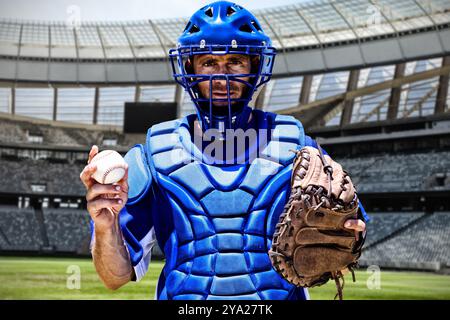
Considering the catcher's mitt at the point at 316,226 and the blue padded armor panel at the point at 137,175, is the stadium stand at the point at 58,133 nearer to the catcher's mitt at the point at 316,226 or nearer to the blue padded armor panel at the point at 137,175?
the blue padded armor panel at the point at 137,175

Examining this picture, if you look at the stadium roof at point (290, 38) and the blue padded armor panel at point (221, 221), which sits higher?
the blue padded armor panel at point (221, 221)

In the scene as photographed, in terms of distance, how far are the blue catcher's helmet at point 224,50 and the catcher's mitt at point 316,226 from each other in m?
0.37

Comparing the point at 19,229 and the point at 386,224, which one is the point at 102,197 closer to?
the point at 386,224

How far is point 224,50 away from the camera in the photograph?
2.28 m

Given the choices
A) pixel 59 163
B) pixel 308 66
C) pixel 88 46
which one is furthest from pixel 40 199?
pixel 308 66

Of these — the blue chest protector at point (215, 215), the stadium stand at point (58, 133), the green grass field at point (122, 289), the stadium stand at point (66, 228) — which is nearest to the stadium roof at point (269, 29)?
the stadium stand at point (58, 133)

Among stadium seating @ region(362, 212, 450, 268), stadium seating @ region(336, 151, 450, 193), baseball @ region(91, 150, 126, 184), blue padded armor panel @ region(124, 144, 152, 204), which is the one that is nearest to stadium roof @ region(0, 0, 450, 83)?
stadium seating @ region(336, 151, 450, 193)

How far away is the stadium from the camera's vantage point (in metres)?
32.9

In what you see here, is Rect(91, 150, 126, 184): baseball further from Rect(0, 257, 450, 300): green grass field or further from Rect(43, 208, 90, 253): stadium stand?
Rect(43, 208, 90, 253): stadium stand

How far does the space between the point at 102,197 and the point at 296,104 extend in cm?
3815

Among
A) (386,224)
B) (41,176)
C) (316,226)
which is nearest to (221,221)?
(316,226)

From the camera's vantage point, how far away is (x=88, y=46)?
3931 cm

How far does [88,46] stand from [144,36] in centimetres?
405

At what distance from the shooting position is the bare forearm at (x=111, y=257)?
207 cm
